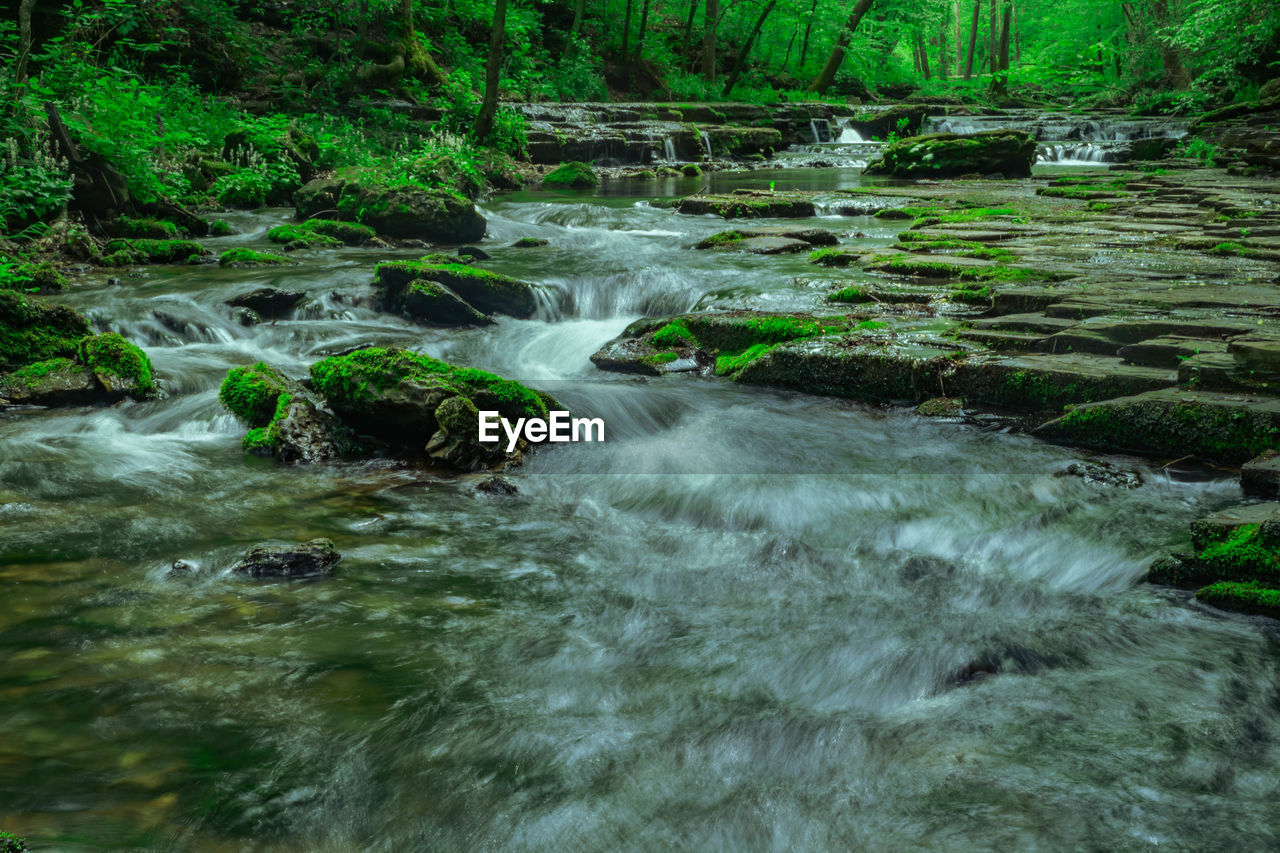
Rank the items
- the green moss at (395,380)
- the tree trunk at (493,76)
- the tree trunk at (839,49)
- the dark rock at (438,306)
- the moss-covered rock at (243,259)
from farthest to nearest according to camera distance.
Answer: the tree trunk at (839,49), the tree trunk at (493,76), the moss-covered rock at (243,259), the dark rock at (438,306), the green moss at (395,380)

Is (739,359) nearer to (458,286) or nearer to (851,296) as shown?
(851,296)

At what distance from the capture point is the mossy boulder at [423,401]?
233 inches

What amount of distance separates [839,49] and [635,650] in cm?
3712

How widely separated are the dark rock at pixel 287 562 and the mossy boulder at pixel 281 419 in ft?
5.21

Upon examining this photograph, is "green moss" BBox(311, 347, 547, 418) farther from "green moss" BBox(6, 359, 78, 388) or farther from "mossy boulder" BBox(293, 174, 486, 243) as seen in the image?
"mossy boulder" BBox(293, 174, 486, 243)

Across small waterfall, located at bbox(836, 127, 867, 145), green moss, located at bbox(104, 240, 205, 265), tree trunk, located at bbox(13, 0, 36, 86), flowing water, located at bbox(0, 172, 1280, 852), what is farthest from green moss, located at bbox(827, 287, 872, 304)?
small waterfall, located at bbox(836, 127, 867, 145)

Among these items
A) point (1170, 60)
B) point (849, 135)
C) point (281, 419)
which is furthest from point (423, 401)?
point (1170, 60)

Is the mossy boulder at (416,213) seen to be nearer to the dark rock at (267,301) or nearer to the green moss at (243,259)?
the green moss at (243,259)

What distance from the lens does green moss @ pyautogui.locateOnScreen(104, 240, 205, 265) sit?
10836 millimetres

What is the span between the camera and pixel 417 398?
19.5 ft

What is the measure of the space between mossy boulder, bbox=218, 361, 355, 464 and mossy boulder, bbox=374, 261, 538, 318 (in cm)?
272

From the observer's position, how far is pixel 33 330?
715 centimetres

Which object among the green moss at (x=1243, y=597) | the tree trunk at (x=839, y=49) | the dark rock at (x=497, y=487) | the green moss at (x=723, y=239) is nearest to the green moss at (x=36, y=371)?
the dark rock at (x=497, y=487)

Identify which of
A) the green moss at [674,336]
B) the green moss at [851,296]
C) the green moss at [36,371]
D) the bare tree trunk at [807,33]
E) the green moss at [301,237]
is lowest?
the green moss at [36,371]
